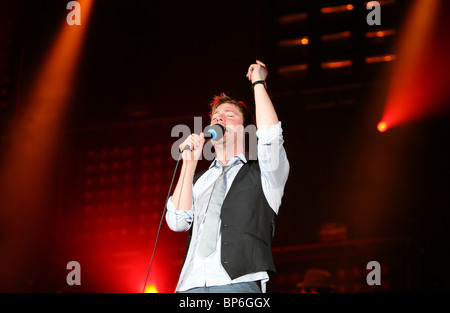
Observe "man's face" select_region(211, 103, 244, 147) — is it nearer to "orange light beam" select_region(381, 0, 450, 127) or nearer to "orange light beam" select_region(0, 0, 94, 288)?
"orange light beam" select_region(381, 0, 450, 127)

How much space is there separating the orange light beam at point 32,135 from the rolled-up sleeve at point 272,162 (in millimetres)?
3901

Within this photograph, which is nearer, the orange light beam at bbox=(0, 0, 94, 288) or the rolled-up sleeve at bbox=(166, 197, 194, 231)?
the rolled-up sleeve at bbox=(166, 197, 194, 231)

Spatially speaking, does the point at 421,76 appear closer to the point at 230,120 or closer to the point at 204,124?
the point at 204,124

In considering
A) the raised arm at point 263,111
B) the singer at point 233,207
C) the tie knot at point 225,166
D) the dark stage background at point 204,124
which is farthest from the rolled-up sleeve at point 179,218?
the dark stage background at point 204,124

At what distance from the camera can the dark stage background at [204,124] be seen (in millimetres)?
4984

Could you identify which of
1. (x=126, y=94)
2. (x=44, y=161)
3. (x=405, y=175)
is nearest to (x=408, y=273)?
(x=405, y=175)

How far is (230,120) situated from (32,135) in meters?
3.66

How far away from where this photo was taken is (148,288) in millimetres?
5336

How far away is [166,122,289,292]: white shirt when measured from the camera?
2.02m

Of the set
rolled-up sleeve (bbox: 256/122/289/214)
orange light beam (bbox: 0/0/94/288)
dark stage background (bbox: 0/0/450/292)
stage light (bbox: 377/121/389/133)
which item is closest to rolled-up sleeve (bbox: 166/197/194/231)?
rolled-up sleeve (bbox: 256/122/289/214)

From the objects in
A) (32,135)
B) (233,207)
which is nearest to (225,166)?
(233,207)

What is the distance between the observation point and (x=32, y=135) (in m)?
5.52

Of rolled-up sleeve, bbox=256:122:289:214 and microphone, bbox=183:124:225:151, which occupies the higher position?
microphone, bbox=183:124:225:151
